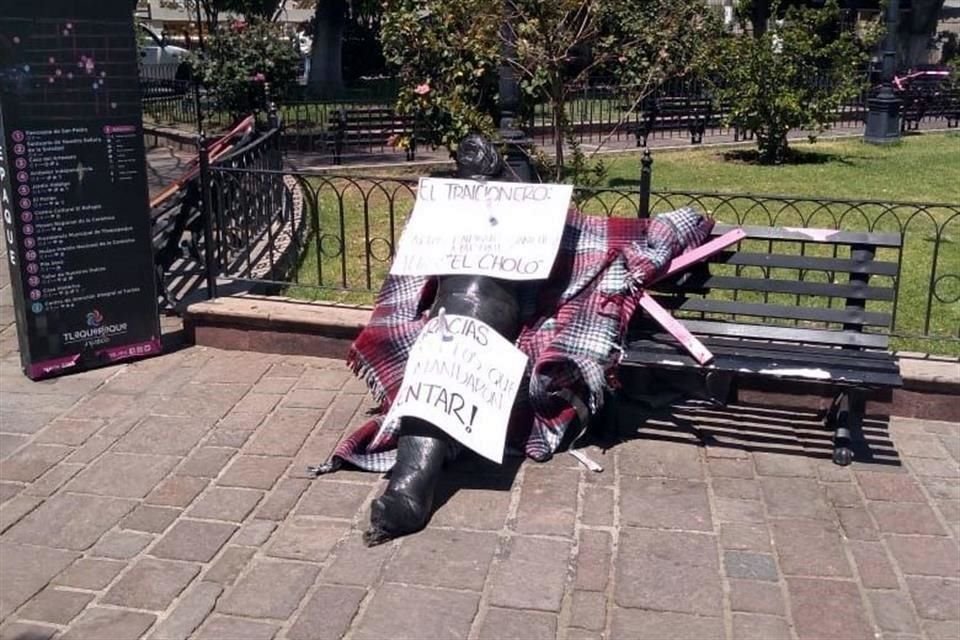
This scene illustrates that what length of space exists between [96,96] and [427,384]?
2628 millimetres

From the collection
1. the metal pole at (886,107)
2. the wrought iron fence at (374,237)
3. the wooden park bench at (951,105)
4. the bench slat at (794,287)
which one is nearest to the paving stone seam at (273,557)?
the wrought iron fence at (374,237)

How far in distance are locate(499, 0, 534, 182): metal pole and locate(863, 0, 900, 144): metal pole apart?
1166cm

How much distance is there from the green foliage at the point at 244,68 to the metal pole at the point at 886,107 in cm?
938

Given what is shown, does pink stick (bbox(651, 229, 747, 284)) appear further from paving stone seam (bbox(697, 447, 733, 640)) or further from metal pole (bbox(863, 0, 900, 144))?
metal pole (bbox(863, 0, 900, 144))

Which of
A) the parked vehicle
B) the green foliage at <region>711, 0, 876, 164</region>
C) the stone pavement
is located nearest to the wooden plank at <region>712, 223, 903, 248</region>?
the stone pavement

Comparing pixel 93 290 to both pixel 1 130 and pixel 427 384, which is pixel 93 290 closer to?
pixel 1 130

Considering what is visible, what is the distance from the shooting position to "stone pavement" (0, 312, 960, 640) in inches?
157

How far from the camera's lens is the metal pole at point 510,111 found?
729 centimetres

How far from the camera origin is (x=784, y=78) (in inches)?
586

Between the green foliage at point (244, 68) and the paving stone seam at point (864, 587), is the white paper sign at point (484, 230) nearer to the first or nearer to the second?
the paving stone seam at point (864, 587)

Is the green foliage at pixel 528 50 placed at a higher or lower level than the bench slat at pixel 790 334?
higher

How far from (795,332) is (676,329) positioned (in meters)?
0.63

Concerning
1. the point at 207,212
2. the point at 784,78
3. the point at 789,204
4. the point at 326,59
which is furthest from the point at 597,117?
the point at 207,212

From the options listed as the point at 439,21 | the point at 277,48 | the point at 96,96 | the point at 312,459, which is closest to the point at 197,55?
the point at 277,48
